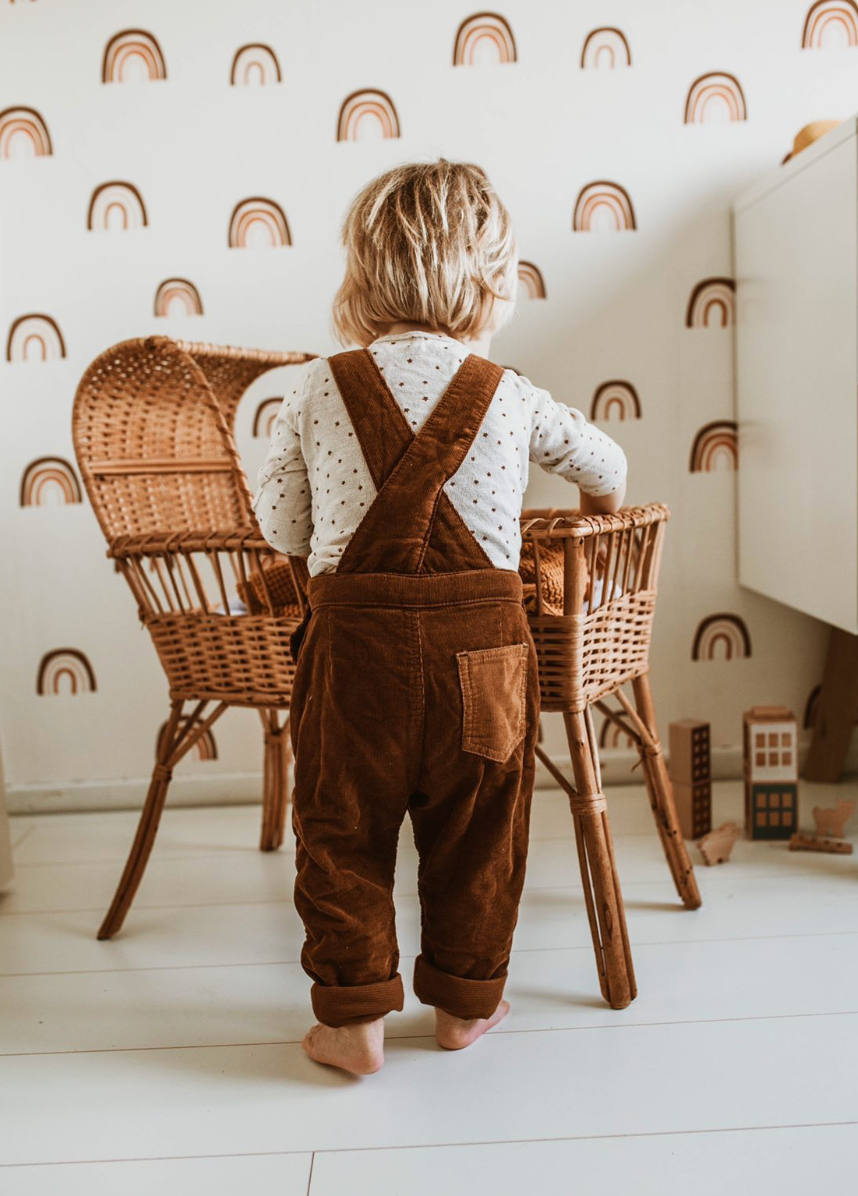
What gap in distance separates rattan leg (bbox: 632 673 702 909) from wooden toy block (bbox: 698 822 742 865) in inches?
5.9

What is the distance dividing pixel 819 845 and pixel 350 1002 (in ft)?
2.83

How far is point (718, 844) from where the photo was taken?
162 centimetres

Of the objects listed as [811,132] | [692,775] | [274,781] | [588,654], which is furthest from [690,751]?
[811,132]

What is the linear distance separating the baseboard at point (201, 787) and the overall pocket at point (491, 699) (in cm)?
91

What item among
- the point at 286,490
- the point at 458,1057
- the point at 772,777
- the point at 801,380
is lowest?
the point at 458,1057

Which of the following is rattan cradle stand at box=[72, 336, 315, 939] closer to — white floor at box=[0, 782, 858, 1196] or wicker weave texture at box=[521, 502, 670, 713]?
white floor at box=[0, 782, 858, 1196]

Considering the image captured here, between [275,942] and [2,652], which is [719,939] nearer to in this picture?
[275,942]

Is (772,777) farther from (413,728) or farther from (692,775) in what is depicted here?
(413,728)

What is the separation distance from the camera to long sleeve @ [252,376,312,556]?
1.13m

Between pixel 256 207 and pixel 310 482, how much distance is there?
3.05 ft

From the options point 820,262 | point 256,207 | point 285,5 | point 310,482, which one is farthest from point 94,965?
point 285,5

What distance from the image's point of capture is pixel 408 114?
1.86 meters

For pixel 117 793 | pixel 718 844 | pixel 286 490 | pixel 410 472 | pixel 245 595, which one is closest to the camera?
pixel 410 472

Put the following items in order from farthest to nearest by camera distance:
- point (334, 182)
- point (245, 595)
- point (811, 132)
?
1. point (334, 182)
2. point (811, 132)
3. point (245, 595)
